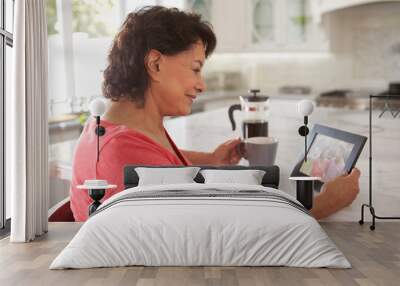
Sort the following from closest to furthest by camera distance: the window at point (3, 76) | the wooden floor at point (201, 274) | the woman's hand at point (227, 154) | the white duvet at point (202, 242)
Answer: the wooden floor at point (201, 274), the white duvet at point (202, 242), the window at point (3, 76), the woman's hand at point (227, 154)

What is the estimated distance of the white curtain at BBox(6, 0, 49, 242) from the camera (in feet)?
18.2

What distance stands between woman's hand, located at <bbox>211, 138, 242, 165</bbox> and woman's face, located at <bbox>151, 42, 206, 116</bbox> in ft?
1.49

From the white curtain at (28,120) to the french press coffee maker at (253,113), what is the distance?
1.75m

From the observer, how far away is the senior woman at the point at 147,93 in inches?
250

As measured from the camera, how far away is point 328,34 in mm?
6520

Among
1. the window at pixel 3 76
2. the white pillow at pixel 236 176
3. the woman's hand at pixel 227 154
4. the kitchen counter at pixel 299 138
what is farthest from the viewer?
the woman's hand at pixel 227 154

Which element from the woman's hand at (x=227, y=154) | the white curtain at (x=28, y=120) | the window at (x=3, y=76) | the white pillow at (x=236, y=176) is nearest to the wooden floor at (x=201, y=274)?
the white curtain at (x=28, y=120)

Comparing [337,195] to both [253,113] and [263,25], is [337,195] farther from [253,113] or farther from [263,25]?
[263,25]

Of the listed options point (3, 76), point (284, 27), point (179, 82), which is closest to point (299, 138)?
point (284, 27)

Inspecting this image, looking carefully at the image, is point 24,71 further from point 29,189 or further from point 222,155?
point 222,155

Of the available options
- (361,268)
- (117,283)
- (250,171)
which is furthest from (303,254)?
(250,171)

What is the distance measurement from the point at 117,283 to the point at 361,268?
155 cm

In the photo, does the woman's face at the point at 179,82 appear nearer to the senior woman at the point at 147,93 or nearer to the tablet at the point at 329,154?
the senior woman at the point at 147,93

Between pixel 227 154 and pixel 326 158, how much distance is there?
35.5 inches
